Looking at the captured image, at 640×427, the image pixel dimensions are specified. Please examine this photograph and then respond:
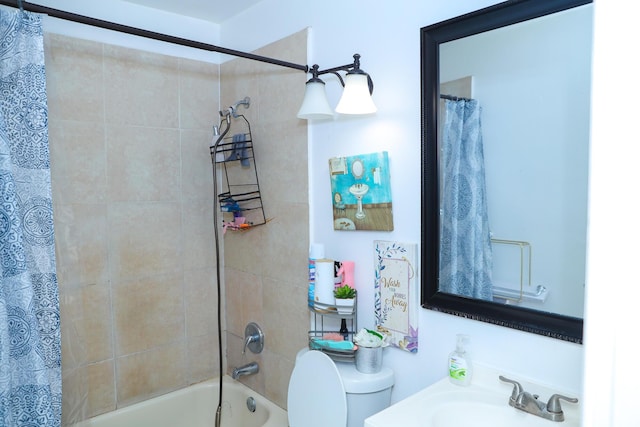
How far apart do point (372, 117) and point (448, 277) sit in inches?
26.6

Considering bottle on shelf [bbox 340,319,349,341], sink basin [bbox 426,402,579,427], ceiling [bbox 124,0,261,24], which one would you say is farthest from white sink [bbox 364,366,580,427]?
ceiling [bbox 124,0,261,24]

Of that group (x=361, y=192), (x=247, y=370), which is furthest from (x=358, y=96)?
(x=247, y=370)

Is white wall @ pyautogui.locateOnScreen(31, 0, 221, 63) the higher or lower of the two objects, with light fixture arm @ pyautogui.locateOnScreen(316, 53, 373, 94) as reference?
higher

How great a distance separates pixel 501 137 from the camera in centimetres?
136

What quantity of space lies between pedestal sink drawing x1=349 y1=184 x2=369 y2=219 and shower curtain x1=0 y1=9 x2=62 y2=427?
1.10 meters

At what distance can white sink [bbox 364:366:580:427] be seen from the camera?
1.21 metres

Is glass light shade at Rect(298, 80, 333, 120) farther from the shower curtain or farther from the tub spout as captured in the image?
the tub spout

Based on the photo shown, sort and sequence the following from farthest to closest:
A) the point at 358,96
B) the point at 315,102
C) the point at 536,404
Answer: the point at 315,102 < the point at 358,96 < the point at 536,404

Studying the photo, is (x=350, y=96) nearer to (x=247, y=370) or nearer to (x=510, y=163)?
(x=510, y=163)

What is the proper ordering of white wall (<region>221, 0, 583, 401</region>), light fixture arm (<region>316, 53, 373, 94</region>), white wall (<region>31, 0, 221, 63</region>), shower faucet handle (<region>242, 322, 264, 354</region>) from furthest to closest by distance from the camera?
shower faucet handle (<region>242, 322, 264, 354</region>) < white wall (<region>31, 0, 221, 63</region>) < light fixture arm (<region>316, 53, 373, 94</region>) < white wall (<region>221, 0, 583, 401</region>)

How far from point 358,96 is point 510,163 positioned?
0.58m

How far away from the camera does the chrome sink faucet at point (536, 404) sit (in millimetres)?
1180

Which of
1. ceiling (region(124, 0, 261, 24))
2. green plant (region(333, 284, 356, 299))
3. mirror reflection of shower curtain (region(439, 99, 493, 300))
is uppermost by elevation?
ceiling (region(124, 0, 261, 24))

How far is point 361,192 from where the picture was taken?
1.75 metres
